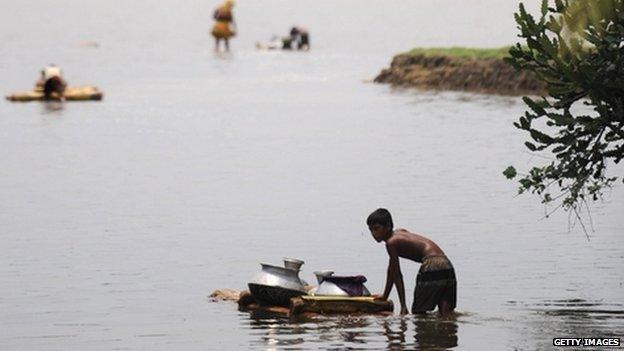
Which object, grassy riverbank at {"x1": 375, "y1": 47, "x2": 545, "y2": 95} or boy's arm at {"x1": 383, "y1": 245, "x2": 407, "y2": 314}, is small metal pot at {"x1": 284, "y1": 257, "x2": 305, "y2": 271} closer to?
boy's arm at {"x1": 383, "y1": 245, "x2": 407, "y2": 314}

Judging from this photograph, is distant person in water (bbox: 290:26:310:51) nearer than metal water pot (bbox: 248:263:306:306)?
No

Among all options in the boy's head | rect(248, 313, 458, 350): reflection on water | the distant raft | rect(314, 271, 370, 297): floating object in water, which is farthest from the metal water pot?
the distant raft

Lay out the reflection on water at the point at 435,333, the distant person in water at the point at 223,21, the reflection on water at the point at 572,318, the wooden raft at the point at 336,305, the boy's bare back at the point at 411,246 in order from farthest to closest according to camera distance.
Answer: the distant person in water at the point at 223,21 < the wooden raft at the point at 336,305 < the boy's bare back at the point at 411,246 < the reflection on water at the point at 572,318 < the reflection on water at the point at 435,333

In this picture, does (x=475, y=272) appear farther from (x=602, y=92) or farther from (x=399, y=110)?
(x=399, y=110)

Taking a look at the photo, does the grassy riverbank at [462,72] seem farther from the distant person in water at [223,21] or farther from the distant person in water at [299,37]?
the distant person in water at [299,37]

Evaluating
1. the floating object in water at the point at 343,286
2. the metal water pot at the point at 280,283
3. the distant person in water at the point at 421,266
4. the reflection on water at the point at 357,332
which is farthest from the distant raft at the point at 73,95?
the distant person in water at the point at 421,266

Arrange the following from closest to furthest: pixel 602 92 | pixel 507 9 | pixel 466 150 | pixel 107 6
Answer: pixel 602 92 → pixel 466 150 → pixel 507 9 → pixel 107 6

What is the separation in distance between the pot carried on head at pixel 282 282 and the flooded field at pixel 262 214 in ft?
1.26

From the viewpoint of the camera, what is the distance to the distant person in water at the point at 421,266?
21203 millimetres

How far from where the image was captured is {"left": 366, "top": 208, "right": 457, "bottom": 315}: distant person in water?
2120 centimetres

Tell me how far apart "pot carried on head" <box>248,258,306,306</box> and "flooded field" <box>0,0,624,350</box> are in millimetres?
383

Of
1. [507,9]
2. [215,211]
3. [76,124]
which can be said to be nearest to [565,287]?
[215,211]

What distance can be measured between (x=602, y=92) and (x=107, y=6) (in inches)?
5310

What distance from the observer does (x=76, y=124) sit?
53.8m
